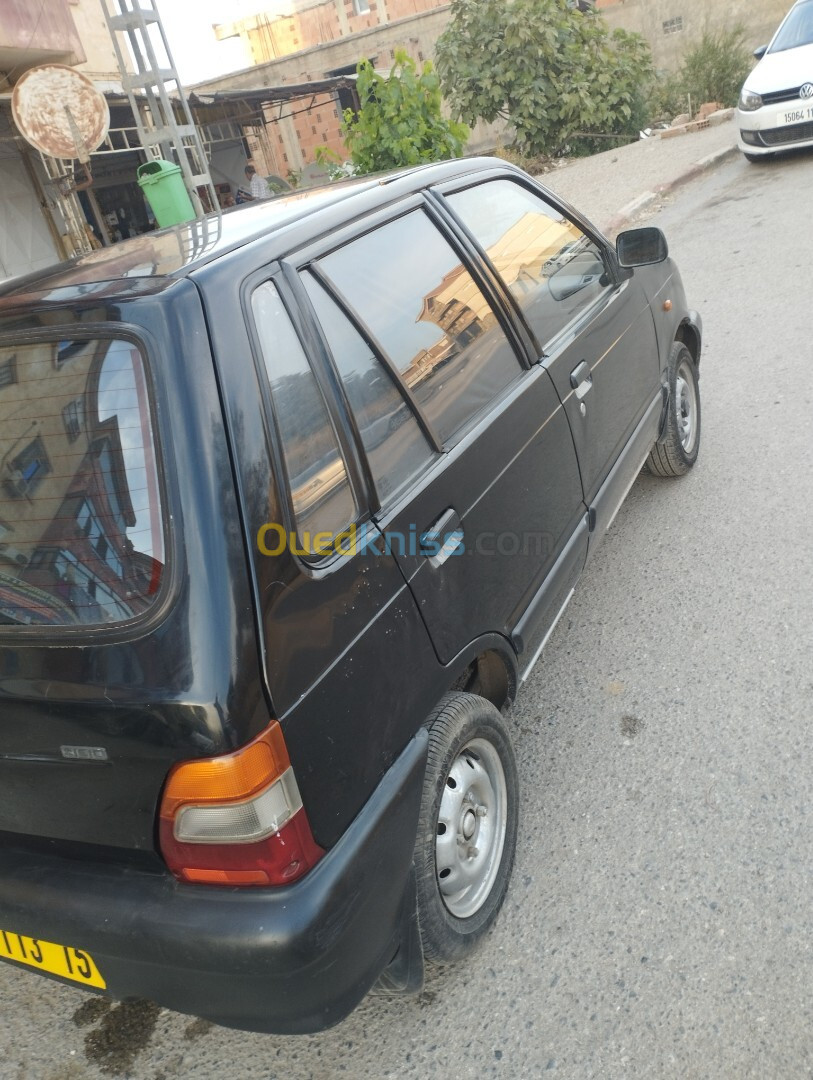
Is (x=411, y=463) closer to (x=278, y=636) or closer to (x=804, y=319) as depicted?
(x=278, y=636)

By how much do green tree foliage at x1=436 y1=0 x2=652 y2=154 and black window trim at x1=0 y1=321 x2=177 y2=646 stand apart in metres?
16.0

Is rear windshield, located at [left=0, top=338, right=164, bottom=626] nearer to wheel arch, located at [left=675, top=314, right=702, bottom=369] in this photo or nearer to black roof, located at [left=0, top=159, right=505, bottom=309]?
black roof, located at [left=0, top=159, right=505, bottom=309]

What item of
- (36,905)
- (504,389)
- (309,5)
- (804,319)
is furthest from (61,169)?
(309,5)

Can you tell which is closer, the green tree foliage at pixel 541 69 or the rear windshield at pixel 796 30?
the rear windshield at pixel 796 30

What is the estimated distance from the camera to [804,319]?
5.76 m

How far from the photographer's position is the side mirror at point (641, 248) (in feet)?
11.0

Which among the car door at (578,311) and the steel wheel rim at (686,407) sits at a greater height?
the car door at (578,311)

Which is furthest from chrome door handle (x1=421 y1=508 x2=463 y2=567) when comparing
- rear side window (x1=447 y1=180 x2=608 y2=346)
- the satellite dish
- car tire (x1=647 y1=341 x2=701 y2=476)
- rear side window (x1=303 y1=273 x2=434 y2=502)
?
the satellite dish

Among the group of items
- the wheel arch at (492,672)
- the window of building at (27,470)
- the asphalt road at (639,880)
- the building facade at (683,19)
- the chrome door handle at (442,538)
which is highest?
the building facade at (683,19)

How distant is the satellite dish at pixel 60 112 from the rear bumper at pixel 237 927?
8330 millimetres

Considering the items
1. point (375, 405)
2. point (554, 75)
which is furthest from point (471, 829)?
point (554, 75)

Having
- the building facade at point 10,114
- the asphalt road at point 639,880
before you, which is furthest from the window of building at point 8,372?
the building facade at point 10,114

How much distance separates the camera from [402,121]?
8.69 metres

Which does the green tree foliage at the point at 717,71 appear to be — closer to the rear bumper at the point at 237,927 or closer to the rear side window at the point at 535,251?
the rear side window at the point at 535,251
